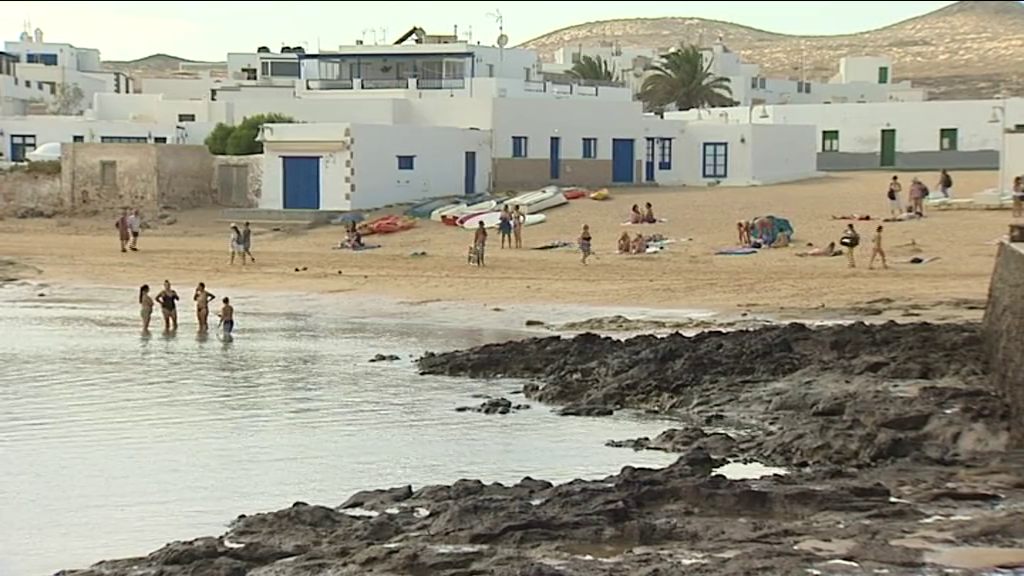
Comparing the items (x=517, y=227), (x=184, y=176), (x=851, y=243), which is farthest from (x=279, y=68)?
(x=851, y=243)

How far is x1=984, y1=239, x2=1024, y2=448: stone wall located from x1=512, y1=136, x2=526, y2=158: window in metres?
34.4

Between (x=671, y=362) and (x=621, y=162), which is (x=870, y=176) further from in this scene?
(x=671, y=362)

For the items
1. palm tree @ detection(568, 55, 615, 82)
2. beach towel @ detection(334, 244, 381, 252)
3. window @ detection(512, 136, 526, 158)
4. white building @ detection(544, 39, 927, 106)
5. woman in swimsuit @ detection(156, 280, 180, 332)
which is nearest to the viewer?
woman in swimsuit @ detection(156, 280, 180, 332)

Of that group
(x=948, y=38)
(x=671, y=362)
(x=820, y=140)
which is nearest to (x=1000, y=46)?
(x=948, y=38)

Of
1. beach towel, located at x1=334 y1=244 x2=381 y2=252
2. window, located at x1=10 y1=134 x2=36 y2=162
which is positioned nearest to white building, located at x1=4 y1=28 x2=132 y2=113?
window, located at x1=10 y1=134 x2=36 y2=162

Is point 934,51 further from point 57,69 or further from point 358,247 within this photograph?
point 358,247

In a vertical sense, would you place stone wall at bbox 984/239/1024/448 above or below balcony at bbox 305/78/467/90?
below

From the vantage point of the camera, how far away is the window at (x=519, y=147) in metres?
52.1

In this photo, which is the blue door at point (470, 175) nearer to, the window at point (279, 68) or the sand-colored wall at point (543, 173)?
the sand-colored wall at point (543, 173)

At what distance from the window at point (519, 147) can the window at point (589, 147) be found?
2.41 meters

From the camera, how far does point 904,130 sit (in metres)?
58.0

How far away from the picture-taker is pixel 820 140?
198ft

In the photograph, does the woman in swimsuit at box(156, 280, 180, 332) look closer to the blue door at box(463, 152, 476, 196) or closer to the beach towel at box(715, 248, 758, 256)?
the beach towel at box(715, 248, 758, 256)

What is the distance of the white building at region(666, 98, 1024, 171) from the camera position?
5666 centimetres
